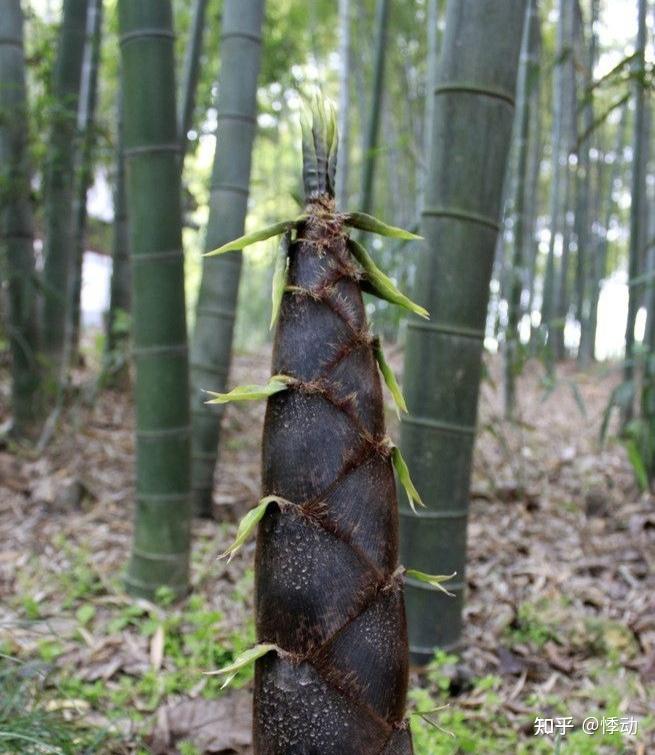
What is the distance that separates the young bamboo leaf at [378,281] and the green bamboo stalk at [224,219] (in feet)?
6.95

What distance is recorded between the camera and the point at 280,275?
999 mm

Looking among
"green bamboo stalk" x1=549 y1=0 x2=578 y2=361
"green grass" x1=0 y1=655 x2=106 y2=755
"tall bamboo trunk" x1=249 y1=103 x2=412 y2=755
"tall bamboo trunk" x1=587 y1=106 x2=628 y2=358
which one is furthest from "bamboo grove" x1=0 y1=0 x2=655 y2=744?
"tall bamboo trunk" x1=587 y1=106 x2=628 y2=358

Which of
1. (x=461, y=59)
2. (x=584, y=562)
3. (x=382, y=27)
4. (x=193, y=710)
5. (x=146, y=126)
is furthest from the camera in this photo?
(x=382, y=27)

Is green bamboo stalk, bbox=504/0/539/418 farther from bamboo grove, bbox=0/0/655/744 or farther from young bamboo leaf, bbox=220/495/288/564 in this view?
young bamboo leaf, bbox=220/495/288/564

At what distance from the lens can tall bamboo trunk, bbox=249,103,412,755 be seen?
36.9 inches

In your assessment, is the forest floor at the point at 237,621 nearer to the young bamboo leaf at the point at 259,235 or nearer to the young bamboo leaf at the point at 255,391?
the young bamboo leaf at the point at 255,391

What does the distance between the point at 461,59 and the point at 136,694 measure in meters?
1.87

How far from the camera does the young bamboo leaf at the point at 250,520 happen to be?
0.91 metres

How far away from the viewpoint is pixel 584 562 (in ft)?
9.86

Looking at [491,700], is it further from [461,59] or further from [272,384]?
[461,59]

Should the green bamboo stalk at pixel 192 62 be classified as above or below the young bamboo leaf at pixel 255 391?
above

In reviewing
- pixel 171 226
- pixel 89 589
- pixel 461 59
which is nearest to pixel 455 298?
pixel 461 59

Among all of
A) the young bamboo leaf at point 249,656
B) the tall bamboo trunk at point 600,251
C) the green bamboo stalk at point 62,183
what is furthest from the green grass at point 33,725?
the tall bamboo trunk at point 600,251

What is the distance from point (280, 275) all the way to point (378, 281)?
0.13 metres
